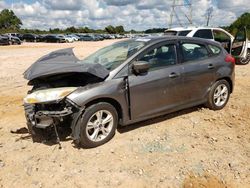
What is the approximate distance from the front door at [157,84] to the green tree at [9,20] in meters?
98.0

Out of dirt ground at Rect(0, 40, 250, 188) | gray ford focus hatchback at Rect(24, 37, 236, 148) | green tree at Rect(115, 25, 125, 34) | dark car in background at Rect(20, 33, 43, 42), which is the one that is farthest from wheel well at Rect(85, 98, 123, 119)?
green tree at Rect(115, 25, 125, 34)

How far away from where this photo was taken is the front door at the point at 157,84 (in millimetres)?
4797

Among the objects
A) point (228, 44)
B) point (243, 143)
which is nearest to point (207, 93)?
point (243, 143)

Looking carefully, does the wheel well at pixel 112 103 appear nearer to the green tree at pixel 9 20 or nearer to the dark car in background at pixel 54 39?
the dark car in background at pixel 54 39

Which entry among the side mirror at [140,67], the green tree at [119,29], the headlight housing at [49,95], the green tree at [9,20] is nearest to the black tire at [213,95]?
the side mirror at [140,67]

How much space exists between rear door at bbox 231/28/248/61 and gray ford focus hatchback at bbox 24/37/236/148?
7.69 meters

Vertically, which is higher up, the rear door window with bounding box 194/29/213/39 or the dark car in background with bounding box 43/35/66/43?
the rear door window with bounding box 194/29/213/39

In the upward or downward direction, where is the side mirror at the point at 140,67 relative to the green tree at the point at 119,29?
upward

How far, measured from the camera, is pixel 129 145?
4660 millimetres

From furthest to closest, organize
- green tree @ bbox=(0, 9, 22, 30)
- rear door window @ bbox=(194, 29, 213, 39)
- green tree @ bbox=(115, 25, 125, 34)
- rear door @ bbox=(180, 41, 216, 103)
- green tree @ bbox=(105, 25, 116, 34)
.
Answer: green tree @ bbox=(115, 25, 125, 34) → green tree @ bbox=(105, 25, 116, 34) → green tree @ bbox=(0, 9, 22, 30) → rear door window @ bbox=(194, 29, 213, 39) → rear door @ bbox=(180, 41, 216, 103)

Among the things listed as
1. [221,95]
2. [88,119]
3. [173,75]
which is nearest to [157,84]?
[173,75]

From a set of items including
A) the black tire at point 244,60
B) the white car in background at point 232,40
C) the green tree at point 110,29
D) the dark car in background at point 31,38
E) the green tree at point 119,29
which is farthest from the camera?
the green tree at point 119,29

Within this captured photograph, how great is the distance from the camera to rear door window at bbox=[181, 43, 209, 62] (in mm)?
5512

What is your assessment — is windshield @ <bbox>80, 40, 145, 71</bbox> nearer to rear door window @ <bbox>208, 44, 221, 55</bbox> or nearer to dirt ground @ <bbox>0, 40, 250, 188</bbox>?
dirt ground @ <bbox>0, 40, 250, 188</bbox>
